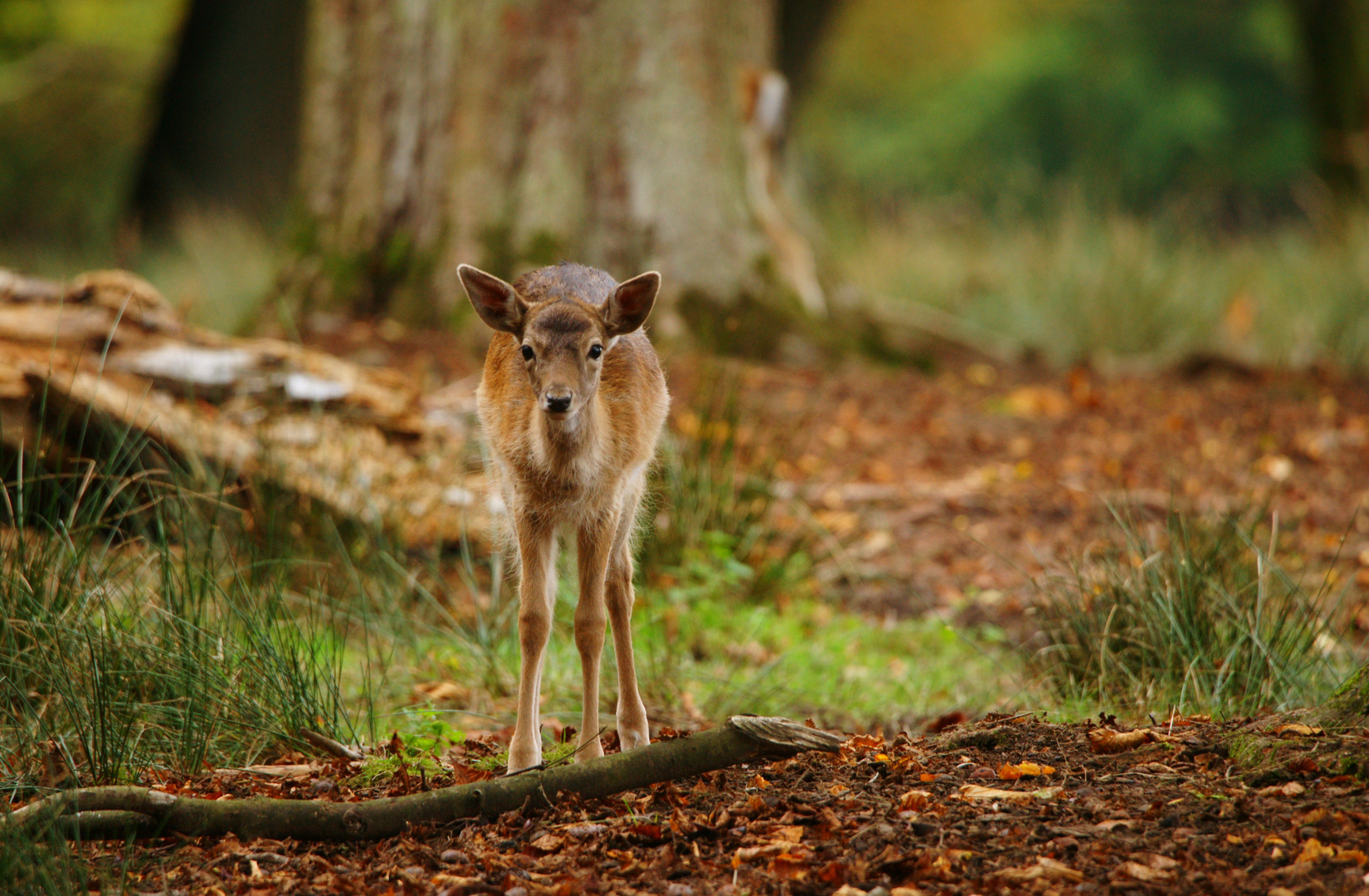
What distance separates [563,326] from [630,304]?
0.77 feet

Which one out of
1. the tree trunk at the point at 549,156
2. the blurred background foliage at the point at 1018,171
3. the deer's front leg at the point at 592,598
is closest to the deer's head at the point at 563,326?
the deer's front leg at the point at 592,598

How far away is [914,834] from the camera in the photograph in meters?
2.93

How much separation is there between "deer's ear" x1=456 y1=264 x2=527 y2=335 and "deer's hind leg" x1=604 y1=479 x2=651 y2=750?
2.30 feet

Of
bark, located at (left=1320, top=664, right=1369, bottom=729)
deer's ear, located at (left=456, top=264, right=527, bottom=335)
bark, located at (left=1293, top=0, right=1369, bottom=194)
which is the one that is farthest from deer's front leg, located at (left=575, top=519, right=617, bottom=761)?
bark, located at (left=1293, top=0, right=1369, bottom=194)

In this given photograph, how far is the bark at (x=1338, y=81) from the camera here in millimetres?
13875

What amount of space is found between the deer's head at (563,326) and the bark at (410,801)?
0.95 metres

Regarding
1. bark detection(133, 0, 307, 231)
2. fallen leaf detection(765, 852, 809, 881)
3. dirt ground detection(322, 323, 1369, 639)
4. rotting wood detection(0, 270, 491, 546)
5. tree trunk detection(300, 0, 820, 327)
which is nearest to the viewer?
fallen leaf detection(765, 852, 809, 881)

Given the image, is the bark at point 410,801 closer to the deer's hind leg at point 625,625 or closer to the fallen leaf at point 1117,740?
the deer's hind leg at point 625,625

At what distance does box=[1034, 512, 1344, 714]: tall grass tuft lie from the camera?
4047 millimetres

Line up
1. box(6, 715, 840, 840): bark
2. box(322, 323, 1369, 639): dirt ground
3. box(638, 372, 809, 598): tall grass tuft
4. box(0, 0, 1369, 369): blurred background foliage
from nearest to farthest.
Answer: box(6, 715, 840, 840): bark → box(638, 372, 809, 598): tall grass tuft → box(322, 323, 1369, 639): dirt ground → box(0, 0, 1369, 369): blurred background foliage

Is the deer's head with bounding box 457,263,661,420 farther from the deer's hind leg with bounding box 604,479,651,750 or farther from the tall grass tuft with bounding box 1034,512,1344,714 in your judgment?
the tall grass tuft with bounding box 1034,512,1344,714

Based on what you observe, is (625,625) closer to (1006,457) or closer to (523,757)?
(523,757)

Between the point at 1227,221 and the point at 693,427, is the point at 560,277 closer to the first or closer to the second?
the point at 693,427

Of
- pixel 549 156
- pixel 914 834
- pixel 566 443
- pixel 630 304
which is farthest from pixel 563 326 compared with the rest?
pixel 549 156
